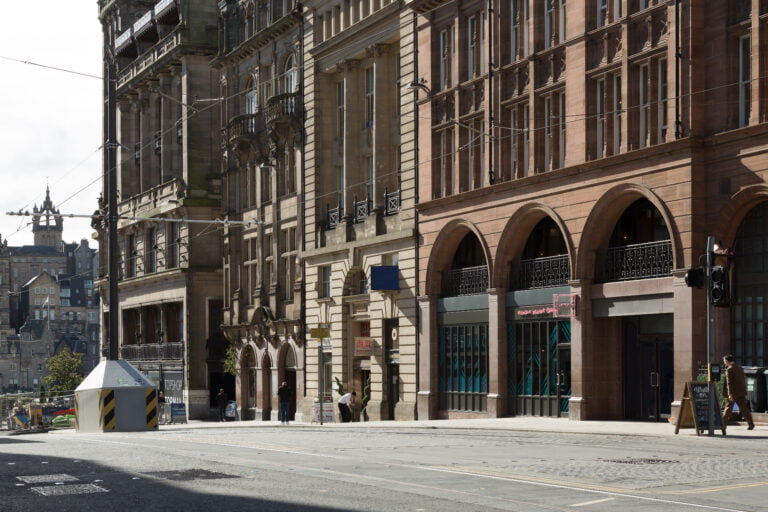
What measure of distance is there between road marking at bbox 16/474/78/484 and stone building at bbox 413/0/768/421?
16.4m

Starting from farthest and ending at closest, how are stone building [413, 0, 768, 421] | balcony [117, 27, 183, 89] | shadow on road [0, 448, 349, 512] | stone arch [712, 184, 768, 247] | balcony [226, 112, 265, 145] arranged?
balcony [117, 27, 183, 89]
balcony [226, 112, 265, 145]
stone building [413, 0, 768, 421]
stone arch [712, 184, 768, 247]
shadow on road [0, 448, 349, 512]

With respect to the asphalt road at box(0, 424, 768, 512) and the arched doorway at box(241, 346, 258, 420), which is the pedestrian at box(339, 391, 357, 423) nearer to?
the arched doorway at box(241, 346, 258, 420)

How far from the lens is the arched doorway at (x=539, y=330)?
37.5m

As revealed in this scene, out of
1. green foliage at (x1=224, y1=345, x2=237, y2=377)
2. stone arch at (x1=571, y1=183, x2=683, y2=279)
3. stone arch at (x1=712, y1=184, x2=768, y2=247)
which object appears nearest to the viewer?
stone arch at (x1=712, y1=184, x2=768, y2=247)

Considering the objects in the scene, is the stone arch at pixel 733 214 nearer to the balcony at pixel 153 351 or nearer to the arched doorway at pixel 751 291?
the arched doorway at pixel 751 291

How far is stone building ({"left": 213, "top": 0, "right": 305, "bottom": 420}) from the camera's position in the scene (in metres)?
55.5

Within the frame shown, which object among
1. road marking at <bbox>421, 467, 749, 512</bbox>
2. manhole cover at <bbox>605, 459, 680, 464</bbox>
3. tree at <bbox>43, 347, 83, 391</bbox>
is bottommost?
tree at <bbox>43, 347, 83, 391</bbox>

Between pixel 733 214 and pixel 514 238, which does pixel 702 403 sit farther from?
pixel 514 238

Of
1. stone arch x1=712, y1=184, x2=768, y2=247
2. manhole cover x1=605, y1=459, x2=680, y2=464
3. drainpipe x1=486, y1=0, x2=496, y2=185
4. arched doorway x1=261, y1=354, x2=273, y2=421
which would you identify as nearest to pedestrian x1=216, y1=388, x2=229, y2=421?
arched doorway x1=261, y1=354, x2=273, y2=421

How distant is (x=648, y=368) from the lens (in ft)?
115

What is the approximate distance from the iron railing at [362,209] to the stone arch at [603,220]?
1441 cm

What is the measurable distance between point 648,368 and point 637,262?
295 centimetres

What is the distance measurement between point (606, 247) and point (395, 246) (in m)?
12.3

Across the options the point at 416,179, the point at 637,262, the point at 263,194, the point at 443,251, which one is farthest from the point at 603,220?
the point at 263,194
